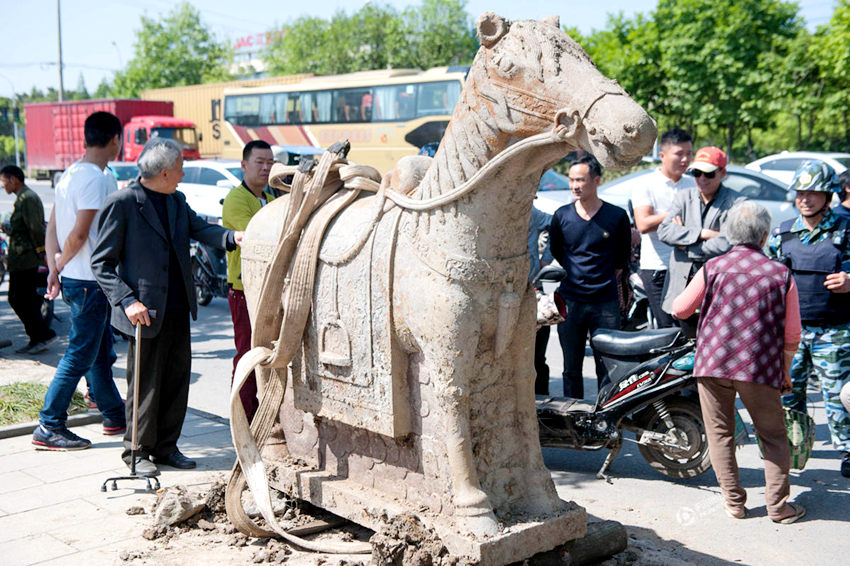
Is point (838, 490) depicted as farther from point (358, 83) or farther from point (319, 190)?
point (358, 83)

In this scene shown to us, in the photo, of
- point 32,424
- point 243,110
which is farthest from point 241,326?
point 243,110

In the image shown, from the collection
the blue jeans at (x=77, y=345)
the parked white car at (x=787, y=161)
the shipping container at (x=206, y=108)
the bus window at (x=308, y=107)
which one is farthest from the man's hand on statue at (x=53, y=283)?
the shipping container at (x=206, y=108)

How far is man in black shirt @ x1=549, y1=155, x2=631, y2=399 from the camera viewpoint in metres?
5.95

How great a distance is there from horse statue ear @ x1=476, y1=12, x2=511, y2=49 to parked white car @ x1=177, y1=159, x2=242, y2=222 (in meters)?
13.1

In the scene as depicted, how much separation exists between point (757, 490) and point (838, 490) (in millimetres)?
512

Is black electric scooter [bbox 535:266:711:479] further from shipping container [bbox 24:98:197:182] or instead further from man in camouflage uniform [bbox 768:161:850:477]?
shipping container [bbox 24:98:197:182]

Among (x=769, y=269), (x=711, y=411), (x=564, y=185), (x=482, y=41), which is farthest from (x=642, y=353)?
(x=564, y=185)

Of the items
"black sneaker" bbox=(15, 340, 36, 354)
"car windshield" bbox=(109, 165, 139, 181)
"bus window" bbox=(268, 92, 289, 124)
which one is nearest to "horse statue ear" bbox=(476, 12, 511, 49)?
"black sneaker" bbox=(15, 340, 36, 354)

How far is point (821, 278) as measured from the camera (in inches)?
213

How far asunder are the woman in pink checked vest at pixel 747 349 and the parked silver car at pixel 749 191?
5.92 meters

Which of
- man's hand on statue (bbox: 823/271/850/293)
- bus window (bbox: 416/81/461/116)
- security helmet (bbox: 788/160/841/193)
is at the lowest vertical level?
man's hand on statue (bbox: 823/271/850/293)

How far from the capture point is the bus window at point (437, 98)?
886 inches

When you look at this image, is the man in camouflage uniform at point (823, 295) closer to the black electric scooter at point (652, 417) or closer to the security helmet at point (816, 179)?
the security helmet at point (816, 179)

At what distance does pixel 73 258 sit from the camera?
5.93 m
